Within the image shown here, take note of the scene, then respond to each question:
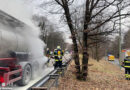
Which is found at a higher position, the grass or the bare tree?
the bare tree

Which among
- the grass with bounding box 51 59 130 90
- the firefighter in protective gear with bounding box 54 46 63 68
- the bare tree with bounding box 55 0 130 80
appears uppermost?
the bare tree with bounding box 55 0 130 80

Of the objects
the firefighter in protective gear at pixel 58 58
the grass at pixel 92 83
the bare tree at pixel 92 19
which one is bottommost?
the grass at pixel 92 83

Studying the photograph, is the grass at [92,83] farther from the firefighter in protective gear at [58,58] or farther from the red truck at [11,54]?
the red truck at [11,54]

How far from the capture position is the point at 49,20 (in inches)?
259

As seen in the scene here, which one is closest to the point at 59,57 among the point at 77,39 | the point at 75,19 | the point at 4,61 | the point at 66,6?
the point at 77,39

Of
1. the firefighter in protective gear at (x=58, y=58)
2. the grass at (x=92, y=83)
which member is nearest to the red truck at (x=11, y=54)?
the grass at (x=92, y=83)

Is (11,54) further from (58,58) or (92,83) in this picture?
(58,58)


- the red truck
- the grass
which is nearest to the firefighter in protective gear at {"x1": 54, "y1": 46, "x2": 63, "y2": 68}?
the grass

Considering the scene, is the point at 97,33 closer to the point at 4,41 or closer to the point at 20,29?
the point at 20,29

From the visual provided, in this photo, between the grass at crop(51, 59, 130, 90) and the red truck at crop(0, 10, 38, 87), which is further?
the grass at crop(51, 59, 130, 90)

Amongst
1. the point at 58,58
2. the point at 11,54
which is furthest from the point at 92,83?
the point at 11,54

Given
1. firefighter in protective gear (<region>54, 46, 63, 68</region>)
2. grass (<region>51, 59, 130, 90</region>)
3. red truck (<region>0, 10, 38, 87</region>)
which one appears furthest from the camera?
firefighter in protective gear (<region>54, 46, 63, 68</region>)

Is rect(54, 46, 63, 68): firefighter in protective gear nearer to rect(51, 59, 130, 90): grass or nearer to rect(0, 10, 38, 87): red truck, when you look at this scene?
rect(51, 59, 130, 90): grass

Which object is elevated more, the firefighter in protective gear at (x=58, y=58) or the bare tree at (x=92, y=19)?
the bare tree at (x=92, y=19)
